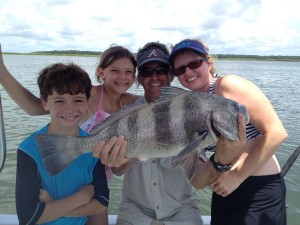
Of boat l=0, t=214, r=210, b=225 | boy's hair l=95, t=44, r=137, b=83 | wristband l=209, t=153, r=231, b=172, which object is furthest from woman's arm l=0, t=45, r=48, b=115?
wristband l=209, t=153, r=231, b=172

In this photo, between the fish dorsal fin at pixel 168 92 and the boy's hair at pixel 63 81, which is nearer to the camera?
the fish dorsal fin at pixel 168 92

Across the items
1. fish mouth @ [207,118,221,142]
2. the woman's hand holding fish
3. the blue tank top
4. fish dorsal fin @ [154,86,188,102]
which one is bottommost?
the blue tank top

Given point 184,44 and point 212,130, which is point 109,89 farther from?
point 212,130

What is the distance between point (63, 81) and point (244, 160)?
1.77 metres

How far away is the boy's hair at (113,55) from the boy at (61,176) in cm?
66

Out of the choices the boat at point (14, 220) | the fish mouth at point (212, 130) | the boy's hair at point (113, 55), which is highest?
the boy's hair at point (113, 55)

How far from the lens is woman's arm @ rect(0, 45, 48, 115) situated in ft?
11.1

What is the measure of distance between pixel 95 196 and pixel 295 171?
725cm

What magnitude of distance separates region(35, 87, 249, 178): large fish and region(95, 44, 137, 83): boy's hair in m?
1.28

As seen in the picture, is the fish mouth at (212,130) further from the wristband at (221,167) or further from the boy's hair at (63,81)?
the boy's hair at (63,81)

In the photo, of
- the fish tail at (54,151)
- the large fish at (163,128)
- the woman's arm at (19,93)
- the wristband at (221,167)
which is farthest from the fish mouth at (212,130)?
the woman's arm at (19,93)

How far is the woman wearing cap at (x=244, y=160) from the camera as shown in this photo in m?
2.71

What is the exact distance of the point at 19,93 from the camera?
346 cm

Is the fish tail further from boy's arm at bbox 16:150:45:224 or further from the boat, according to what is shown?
the boat
